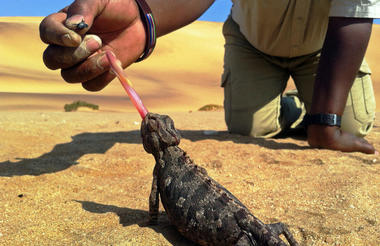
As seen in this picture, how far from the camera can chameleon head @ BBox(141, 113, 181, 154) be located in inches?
97.3

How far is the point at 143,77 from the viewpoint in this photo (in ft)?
105

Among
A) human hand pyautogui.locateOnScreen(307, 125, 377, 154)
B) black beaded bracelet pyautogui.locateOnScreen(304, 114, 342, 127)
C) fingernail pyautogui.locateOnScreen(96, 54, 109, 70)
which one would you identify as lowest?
human hand pyautogui.locateOnScreen(307, 125, 377, 154)

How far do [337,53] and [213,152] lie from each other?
6.14 feet

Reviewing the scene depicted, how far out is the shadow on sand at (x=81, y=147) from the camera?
380cm

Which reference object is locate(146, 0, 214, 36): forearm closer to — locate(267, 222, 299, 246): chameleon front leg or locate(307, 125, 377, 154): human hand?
locate(307, 125, 377, 154): human hand

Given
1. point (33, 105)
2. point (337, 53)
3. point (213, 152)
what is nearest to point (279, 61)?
point (337, 53)

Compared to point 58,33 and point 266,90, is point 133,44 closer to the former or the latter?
point 58,33

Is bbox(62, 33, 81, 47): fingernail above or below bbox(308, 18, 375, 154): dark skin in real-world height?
above

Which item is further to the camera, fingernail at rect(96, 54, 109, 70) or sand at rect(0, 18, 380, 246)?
fingernail at rect(96, 54, 109, 70)

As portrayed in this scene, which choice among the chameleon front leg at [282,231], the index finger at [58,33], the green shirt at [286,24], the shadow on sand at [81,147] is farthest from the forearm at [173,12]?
the chameleon front leg at [282,231]

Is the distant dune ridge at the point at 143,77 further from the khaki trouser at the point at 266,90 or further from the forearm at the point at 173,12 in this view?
the forearm at the point at 173,12

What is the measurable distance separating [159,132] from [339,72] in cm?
277

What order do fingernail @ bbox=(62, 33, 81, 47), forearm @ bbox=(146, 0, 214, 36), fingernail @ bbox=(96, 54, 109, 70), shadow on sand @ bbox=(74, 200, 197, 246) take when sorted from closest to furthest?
1. shadow on sand @ bbox=(74, 200, 197, 246)
2. fingernail @ bbox=(62, 33, 81, 47)
3. fingernail @ bbox=(96, 54, 109, 70)
4. forearm @ bbox=(146, 0, 214, 36)

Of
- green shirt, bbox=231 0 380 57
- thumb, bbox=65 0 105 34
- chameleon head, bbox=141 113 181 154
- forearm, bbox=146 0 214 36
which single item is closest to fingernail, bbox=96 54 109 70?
thumb, bbox=65 0 105 34
